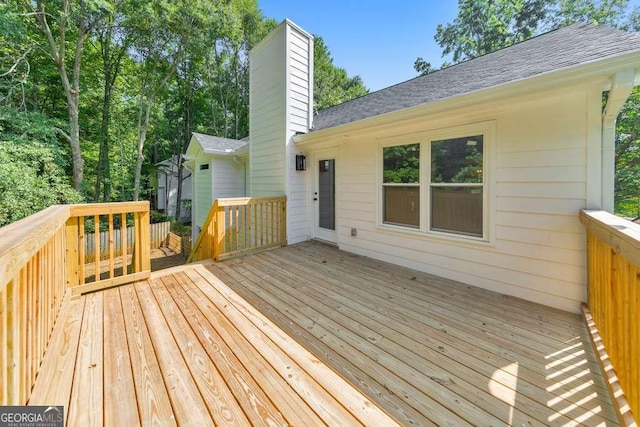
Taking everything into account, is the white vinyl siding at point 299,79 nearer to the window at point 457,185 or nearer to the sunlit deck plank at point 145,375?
the window at point 457,185

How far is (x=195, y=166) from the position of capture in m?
9.21

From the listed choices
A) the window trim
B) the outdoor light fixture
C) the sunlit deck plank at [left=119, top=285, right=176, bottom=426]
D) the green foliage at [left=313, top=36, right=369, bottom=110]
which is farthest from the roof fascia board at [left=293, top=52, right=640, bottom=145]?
the green foliage at [left=313, top=36, right=369, bottom=110]

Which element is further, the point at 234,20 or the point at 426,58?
the point at 426,58

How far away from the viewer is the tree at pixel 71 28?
7.14 metres

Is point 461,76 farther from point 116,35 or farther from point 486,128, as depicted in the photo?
point 116,35

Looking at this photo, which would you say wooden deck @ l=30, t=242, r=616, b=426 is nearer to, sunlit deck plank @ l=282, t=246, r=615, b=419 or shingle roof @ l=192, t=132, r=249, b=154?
sunlit deck plank @ l=282, t=246, r=615, b=419

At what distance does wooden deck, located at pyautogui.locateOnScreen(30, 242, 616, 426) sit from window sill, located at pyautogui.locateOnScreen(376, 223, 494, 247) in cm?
59

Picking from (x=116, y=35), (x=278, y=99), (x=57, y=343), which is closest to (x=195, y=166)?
(x=278, y=99)

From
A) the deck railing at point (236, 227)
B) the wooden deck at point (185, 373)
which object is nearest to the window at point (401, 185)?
the deck railing at point (236, 227)

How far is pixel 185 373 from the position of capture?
1690 mm

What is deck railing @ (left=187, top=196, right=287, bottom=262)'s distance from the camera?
421 cm

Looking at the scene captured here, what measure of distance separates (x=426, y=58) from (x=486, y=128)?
1662cm

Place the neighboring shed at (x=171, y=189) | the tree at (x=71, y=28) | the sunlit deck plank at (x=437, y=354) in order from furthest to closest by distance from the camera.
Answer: the neighboring shed at (x=171, y=189), the tree at (x=71, y=28), the sunlit deck plank at (x=437, y=354)

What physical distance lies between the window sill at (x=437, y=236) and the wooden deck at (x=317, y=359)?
0.59 m
